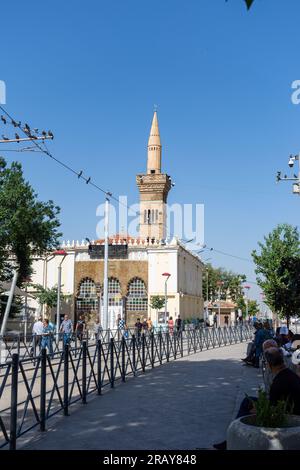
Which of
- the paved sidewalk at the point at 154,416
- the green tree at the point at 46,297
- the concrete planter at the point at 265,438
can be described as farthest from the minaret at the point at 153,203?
the concrete planter at the point at 265,438

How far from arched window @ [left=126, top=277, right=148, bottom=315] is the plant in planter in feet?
143

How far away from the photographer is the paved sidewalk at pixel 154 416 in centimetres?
669

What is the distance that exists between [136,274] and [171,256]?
11.6ft

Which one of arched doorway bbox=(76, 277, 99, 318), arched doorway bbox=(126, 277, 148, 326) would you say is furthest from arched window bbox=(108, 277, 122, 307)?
arched doorway bbox=(76, 277, 99, 318)

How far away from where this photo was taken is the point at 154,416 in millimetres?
8352

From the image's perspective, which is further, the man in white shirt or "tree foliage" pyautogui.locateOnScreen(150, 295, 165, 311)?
"tree foliage" pyautogui.locateOnScreen(150, 295, 165, 311)

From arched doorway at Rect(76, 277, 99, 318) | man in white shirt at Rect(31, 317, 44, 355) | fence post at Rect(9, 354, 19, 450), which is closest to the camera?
fence post at Rect(9, 354, 19, 450)

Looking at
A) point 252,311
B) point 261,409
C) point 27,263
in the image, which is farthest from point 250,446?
point 252,311

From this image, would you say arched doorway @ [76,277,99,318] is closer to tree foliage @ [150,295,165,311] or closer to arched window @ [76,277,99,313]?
arched window @ [76,277,99,313]

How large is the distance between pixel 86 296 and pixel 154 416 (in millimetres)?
41692

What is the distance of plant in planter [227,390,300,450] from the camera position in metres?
4.44

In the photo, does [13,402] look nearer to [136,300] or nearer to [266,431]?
[266,431]

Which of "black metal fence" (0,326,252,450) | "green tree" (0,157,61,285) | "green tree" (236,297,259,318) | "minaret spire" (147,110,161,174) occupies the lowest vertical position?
"black metal fence" (0,326,252,450)
